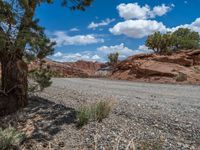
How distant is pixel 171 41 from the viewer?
44.0 meters

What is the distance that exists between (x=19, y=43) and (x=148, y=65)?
24.8 metres

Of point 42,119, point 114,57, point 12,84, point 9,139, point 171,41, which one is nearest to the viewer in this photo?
point 9,139

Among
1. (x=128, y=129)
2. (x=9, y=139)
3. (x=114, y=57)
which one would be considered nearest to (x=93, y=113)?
(x=128, y=129)

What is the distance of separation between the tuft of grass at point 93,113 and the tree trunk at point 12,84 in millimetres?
2441

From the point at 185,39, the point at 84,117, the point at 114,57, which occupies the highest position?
the point at 185,39

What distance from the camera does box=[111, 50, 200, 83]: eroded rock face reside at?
26.8 metres

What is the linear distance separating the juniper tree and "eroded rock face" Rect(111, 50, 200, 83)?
17.7m

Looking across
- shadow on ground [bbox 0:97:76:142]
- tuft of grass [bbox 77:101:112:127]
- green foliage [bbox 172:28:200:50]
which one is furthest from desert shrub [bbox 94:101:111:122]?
green foliage [bbox 172:28:200:50]

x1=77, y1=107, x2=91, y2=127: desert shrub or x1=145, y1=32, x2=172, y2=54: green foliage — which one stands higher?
x1=145, y1=32, x2=172, y2=54: green foliage

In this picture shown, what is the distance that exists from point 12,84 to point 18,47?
181 cm

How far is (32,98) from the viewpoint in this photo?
10.6 m

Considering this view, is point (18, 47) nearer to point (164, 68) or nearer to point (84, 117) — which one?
point (84, 117)

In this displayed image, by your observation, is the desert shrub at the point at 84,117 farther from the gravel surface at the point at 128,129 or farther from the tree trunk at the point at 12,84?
the tree trunk at the point at 12,84

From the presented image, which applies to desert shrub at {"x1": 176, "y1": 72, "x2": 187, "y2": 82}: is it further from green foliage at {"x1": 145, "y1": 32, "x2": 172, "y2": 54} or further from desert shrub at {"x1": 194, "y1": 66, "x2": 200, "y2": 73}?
green foliage at {"x1": 145, "y1": 32, "x2": 172, "y2": 54}
